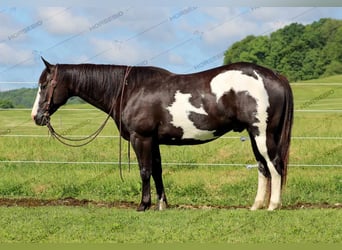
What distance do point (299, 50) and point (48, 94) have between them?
2446cm

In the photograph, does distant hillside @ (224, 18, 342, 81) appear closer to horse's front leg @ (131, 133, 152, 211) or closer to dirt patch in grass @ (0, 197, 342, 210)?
dirt patch in grass @ (0, 197, 342, 210)

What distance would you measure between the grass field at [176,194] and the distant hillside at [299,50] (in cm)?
1215

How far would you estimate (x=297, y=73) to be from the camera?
90.3ft

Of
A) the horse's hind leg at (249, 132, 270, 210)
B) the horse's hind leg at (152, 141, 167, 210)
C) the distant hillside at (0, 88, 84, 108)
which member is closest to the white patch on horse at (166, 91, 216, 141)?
the horse's hind leg at (152, 141, 167, 210)

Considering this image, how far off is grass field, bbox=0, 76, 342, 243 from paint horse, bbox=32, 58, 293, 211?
2.22ft

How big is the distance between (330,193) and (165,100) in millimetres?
3161

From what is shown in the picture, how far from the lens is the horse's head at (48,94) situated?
309 inches

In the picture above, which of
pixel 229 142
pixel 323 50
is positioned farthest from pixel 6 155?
pixel 323 50

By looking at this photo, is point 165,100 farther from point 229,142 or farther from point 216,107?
point 229,142

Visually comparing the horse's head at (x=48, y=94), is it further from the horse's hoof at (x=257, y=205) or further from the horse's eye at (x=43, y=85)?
the horse's hoof at (x=257, y=205)

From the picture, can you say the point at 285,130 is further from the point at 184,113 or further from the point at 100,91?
the point at 100,91

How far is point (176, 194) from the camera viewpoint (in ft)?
29.7

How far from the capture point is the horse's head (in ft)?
25.7

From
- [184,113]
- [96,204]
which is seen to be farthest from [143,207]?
[184,113]
